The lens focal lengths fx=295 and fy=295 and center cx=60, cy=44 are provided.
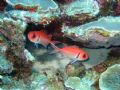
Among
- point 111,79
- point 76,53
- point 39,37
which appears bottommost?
point 111,79

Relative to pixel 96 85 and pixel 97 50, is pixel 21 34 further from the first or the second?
pixel 97 50

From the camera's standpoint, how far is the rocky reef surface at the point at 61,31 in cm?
397

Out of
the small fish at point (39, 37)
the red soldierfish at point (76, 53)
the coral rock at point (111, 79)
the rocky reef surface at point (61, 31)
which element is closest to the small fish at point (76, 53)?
the red soldierfish at point (76, 53)

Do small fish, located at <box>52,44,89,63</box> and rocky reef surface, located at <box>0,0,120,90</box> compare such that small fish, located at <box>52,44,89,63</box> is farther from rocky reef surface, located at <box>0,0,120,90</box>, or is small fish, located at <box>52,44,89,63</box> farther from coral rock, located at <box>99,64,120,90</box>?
coral rock, located at <box>99,64,120,90</box>

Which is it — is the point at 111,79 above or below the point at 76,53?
below

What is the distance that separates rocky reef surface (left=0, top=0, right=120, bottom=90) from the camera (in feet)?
13.0

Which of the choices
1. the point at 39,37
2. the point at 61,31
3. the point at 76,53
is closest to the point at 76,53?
the point at 76,53

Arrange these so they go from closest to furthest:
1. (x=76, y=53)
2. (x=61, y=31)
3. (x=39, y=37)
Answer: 1. (x=76, y=53)
2. (x=39, y=37)
3. (x=61, y=31)

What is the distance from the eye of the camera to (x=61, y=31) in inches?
181

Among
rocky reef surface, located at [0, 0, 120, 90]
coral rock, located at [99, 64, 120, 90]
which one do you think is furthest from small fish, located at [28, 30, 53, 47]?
coral rock, located at [99, 64, 120, 90]

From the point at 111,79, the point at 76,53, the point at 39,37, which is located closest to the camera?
the point at 111,79

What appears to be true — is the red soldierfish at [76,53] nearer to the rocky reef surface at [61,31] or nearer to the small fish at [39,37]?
the rocky reef surface at [61,31]

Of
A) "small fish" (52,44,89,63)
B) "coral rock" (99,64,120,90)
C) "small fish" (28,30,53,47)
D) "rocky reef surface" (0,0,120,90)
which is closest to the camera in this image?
"coral rock" (99,64,120,90)

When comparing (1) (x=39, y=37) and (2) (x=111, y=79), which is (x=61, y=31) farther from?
(2) (x=111, y=79)
